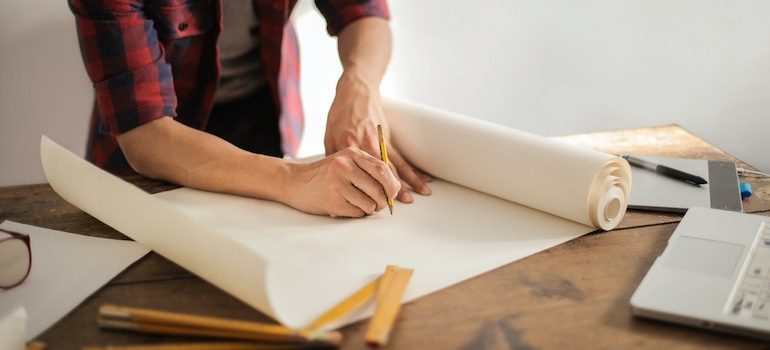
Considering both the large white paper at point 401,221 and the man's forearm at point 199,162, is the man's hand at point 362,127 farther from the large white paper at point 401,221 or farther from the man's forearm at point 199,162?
the man's forearm at point 199,162

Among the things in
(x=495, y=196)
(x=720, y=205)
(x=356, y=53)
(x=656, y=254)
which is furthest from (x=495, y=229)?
(x=356, y=53)

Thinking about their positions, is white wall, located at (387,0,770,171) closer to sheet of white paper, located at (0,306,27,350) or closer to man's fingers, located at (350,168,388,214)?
man's fingers, located at (350,168,388,214)

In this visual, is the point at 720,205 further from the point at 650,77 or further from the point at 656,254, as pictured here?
the point at 650,77

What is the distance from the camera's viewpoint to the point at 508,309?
999 mm

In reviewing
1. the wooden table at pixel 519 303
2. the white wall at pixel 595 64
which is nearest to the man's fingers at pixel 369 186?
the wooden table at pixel 519 303

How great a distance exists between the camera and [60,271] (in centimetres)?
112

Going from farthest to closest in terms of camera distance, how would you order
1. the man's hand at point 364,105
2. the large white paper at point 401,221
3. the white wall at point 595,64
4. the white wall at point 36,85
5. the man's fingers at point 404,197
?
the white wall at point 595,64 < the white wall at point 36,85 < the man's hand at point 364,105 < the man's fingers at point 404,197 < the large white paper at point 401,221

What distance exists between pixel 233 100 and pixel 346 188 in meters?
0.74

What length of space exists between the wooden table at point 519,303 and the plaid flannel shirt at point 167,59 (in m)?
0.24

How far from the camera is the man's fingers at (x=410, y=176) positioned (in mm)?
1394

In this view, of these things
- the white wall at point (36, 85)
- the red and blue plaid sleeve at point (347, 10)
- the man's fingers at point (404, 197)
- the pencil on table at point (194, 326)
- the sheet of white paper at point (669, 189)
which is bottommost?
the white wall at point (36, 85)

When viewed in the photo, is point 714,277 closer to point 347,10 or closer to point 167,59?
point 347,10

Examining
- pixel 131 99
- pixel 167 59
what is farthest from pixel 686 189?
pixel 167 59

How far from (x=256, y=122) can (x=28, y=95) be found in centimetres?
57
